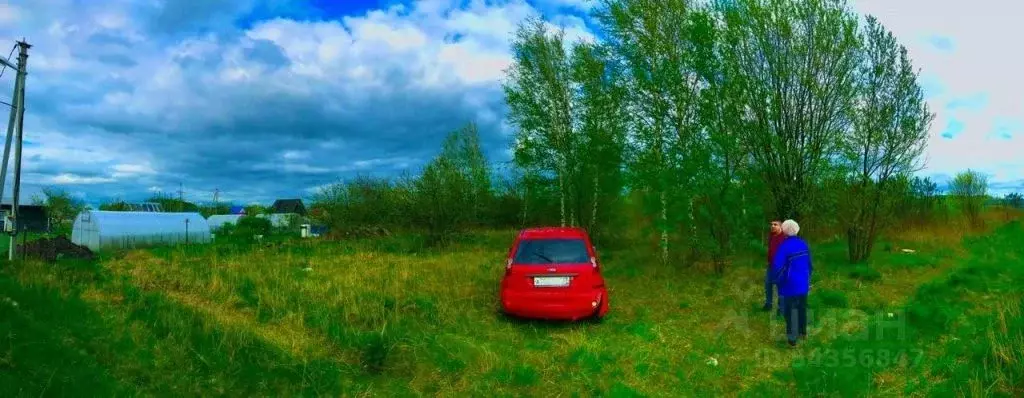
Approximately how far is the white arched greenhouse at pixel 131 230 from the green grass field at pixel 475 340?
47.6 ft

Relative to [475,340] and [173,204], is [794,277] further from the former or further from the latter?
[173,204]

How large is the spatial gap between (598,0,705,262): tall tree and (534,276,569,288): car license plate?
595cm

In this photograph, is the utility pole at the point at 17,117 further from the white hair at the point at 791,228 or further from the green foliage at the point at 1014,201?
the green foliage at the point at 1014,201

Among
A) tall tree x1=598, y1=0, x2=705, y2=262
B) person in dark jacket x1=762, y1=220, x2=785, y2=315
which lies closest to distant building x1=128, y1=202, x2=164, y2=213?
tall tree x1=598, y1=0, x2=705, y2=262

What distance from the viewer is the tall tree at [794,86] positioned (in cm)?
1551

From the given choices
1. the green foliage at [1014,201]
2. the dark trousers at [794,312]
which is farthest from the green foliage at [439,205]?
the green foliage at [1014,201]

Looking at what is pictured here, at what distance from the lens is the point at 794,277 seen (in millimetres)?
7246

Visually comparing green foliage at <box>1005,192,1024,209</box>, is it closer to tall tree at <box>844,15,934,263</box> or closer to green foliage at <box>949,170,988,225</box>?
green foliage at <box>949,170,988,225</box>

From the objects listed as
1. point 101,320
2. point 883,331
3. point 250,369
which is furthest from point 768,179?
point 101,320

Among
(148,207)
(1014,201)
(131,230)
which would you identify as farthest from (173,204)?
(1014,201)

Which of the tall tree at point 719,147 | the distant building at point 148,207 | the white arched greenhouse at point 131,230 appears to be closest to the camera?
the tall tree at point 719,147

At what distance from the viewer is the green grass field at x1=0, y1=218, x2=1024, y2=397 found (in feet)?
17.4

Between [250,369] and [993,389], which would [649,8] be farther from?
[250,369]

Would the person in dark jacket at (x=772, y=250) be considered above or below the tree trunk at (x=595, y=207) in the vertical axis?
below
